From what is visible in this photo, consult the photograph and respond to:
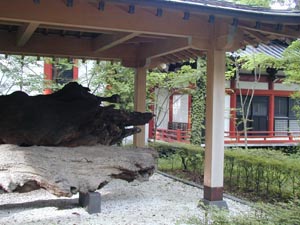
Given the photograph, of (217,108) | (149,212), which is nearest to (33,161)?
(149,212)

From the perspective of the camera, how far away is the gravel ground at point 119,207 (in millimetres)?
4930

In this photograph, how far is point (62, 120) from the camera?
602 cm

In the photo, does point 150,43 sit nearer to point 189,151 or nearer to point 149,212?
point 189,151

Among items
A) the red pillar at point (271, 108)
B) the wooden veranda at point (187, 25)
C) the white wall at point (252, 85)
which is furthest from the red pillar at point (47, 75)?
the red pillar at point (271, 108)

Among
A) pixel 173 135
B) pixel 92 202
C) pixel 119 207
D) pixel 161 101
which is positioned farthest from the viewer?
pixel 161 101

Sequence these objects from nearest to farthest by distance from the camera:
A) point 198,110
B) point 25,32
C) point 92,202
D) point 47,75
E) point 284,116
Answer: point 92,202 → point 25,32 → point 47,75 → point 198,110 → point 284,116

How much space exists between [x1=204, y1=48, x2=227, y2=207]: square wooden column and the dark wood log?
1.58m

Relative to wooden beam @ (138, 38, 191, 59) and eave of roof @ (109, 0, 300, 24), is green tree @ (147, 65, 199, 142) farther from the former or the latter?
eave of roof @ (109, 0, 300, 24)

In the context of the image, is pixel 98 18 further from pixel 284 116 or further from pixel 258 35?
pixel 284 116

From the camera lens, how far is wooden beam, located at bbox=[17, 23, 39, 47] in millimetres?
5734

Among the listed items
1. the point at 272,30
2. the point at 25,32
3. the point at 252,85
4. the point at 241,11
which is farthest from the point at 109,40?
the point at 252,85

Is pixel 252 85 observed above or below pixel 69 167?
above

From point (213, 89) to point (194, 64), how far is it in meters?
8.13

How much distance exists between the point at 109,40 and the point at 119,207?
3.11 m
